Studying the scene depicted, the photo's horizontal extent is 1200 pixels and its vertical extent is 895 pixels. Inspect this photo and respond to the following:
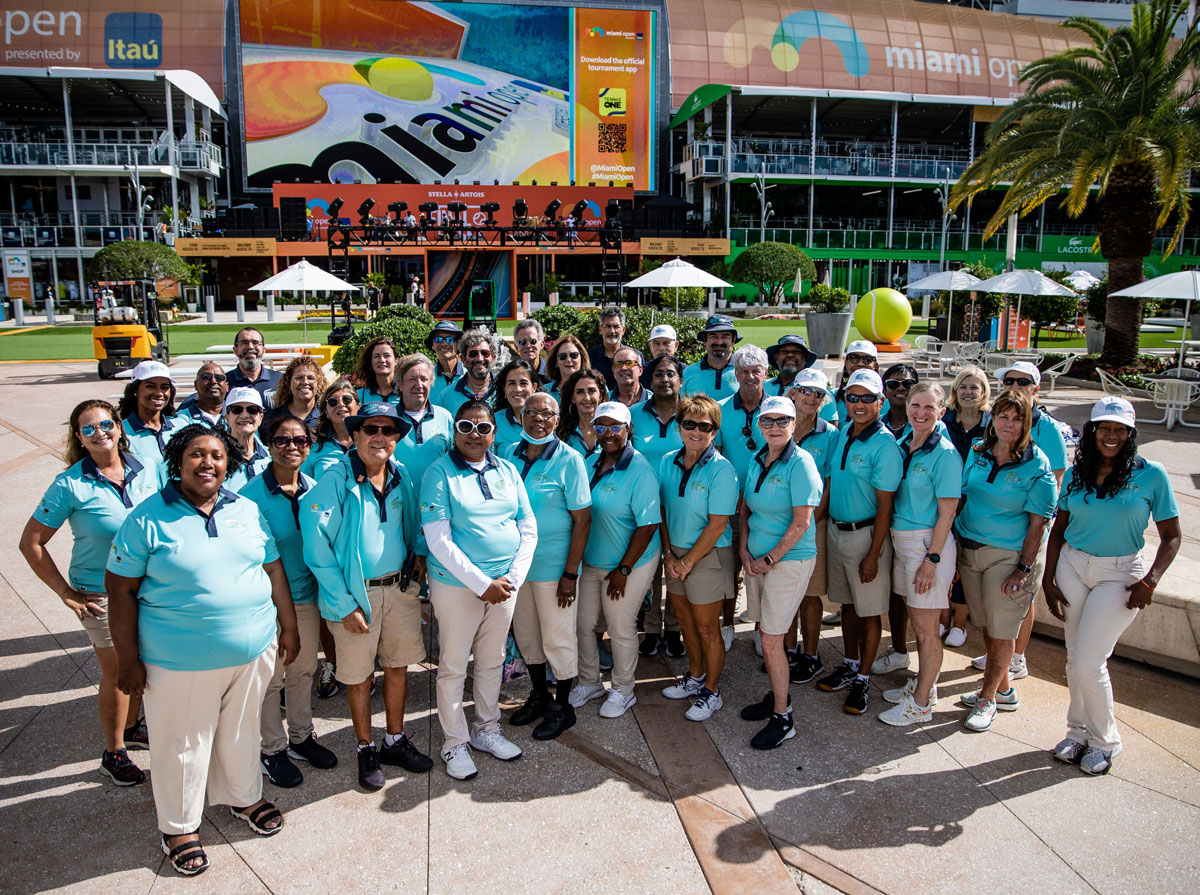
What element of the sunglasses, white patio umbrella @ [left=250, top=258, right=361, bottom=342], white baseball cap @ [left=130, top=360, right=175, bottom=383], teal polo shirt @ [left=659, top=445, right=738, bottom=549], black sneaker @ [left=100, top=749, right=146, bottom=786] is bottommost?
black sneaker @ [left=100, top=749, right=146, bottom=786]

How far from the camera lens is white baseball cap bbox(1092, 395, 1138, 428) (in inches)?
161

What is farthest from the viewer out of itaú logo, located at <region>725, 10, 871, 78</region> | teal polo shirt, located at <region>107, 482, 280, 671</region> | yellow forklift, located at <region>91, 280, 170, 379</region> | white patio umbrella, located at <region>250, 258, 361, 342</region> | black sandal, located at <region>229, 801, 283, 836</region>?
itaú logo, located at <region>725, 10, 871, 78</region>

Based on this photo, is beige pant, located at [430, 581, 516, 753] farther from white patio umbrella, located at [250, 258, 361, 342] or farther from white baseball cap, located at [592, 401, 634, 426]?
white patio umbrella, located at [250, 258, 361, 342]

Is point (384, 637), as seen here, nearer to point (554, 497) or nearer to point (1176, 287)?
point (554, 497)

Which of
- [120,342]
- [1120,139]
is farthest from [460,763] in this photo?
[120,342]

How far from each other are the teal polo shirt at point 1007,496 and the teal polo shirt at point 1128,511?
283 millimetres

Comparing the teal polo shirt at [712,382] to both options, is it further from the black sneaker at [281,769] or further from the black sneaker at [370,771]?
the black sneaker at [281,769]

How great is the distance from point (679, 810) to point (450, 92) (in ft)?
177

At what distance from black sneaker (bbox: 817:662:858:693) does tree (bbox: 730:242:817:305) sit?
35.5 meters

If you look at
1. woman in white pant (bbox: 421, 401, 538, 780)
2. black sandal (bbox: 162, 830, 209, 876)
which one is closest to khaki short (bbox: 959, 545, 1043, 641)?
woman in white pant (bbox: 421, 401, 538, 780)

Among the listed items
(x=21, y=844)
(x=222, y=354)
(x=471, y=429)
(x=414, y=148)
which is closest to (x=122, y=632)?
(x=21, y=844)

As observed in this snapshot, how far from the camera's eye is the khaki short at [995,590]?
15.0ft

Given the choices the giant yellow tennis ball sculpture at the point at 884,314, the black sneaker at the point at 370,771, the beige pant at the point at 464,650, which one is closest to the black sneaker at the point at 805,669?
the beige pant at the point at 464,650

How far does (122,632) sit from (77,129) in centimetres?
5609
